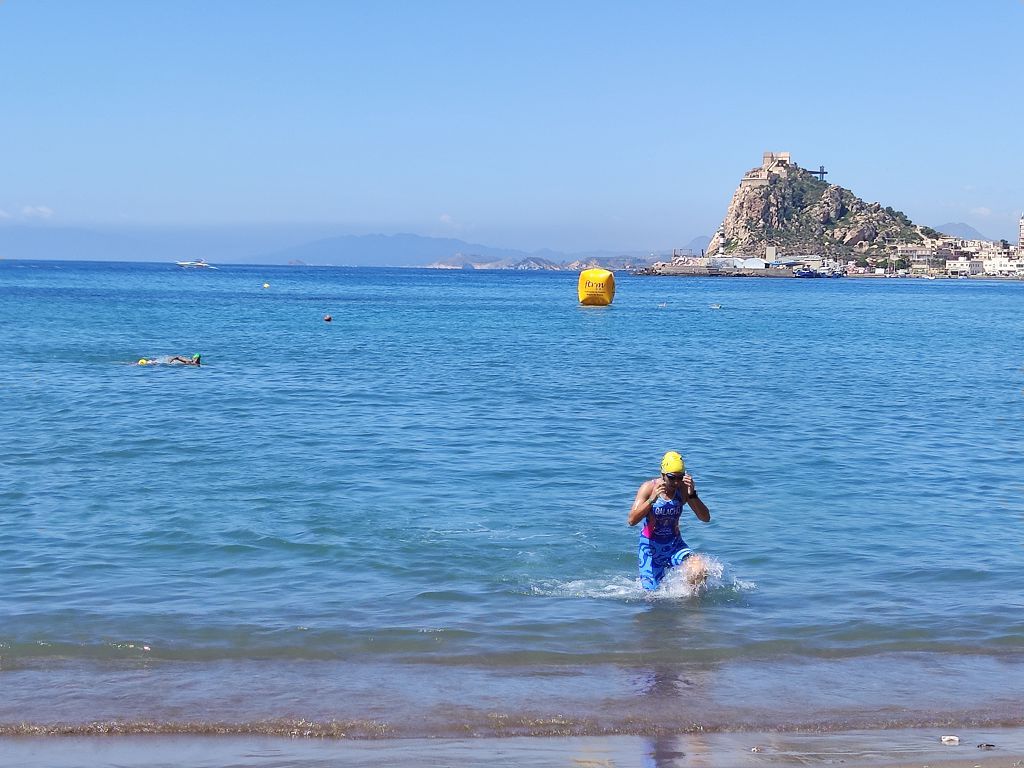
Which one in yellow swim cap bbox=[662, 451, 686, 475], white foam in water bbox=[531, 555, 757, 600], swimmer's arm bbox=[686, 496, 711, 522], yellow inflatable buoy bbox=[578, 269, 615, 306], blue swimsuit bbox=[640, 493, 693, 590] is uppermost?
yellow inflatable buoy bbox=[578, 269, 615, 306]

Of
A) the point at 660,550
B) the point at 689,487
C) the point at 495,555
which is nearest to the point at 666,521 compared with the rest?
the point at 660,550

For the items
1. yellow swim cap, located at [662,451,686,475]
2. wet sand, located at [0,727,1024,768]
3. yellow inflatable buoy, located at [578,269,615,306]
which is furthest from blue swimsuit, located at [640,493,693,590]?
yellow inflatable buoy, located at [578,269,615,306]

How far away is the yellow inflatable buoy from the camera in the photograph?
293 feet

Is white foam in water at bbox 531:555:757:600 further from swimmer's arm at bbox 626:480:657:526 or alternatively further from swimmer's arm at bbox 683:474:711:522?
swimmer's arm at bbox 626:480:657:526

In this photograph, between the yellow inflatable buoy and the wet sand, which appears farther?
the yellow inflatable buoy

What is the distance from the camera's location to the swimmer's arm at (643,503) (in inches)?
463

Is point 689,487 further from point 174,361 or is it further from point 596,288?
point 596,288

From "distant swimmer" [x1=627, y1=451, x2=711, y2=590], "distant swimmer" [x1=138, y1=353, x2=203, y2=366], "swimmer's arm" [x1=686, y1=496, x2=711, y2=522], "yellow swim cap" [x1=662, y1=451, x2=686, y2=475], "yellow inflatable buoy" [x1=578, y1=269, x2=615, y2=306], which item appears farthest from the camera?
"yellow inflatable buoy" [x1=578, y1=269, x2=615, y2=306]

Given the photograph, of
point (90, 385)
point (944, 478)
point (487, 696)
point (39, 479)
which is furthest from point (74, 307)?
point (487, 696)

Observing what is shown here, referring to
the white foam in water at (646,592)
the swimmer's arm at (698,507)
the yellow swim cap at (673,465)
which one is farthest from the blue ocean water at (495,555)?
the yellow swim cap at (673,465)

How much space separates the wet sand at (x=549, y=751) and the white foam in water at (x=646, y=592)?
3.71 m

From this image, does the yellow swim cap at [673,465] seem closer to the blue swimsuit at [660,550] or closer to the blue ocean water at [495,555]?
the blue swimsuit at [660,550]

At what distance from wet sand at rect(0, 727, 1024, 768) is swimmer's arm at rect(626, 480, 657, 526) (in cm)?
364

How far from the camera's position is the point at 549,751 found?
26.1 ft
